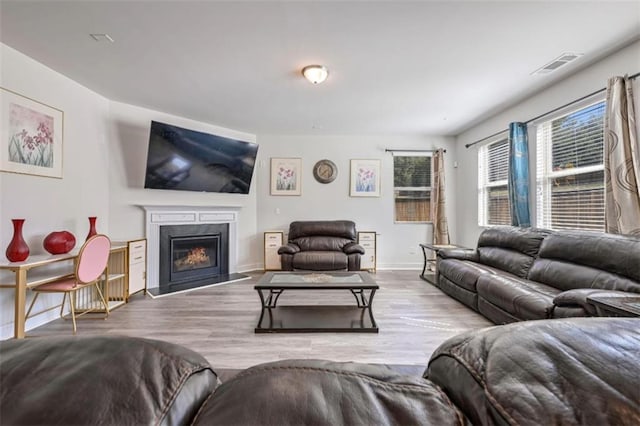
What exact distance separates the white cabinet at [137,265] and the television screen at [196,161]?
33.6 inches

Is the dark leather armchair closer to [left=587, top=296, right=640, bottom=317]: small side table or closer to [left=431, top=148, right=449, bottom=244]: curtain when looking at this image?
[left=431, top=148, right=449, bottom=244]: curtain

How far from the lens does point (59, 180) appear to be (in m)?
2.99

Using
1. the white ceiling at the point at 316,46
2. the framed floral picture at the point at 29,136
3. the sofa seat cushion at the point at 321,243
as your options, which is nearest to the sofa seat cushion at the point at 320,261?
the sofa seat cushion at the point at 321,243

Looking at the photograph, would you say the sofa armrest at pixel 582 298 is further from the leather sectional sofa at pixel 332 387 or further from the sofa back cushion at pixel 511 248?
the leather sectional sofa at pixel 332 387

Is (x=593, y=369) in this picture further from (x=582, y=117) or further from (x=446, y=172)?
(x=446, y=172)

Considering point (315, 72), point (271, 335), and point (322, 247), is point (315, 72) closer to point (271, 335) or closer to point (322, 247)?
point (271, 335)

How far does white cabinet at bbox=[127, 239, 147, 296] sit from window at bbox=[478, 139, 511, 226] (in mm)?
5287

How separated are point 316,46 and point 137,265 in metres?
3.48

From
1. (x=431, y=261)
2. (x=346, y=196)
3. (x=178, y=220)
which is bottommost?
(x=431, y=261)

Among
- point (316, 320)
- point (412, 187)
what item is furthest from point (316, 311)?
point (412, 187)

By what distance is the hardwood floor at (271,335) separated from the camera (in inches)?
86.4

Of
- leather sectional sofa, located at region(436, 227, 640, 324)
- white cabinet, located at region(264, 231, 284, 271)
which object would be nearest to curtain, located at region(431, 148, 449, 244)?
leather sectional sofa, located at region(436, 227, 640, 324)

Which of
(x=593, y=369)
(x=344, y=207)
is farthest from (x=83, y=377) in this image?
(x=344, y=207)

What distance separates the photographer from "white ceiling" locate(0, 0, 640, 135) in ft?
6.59
